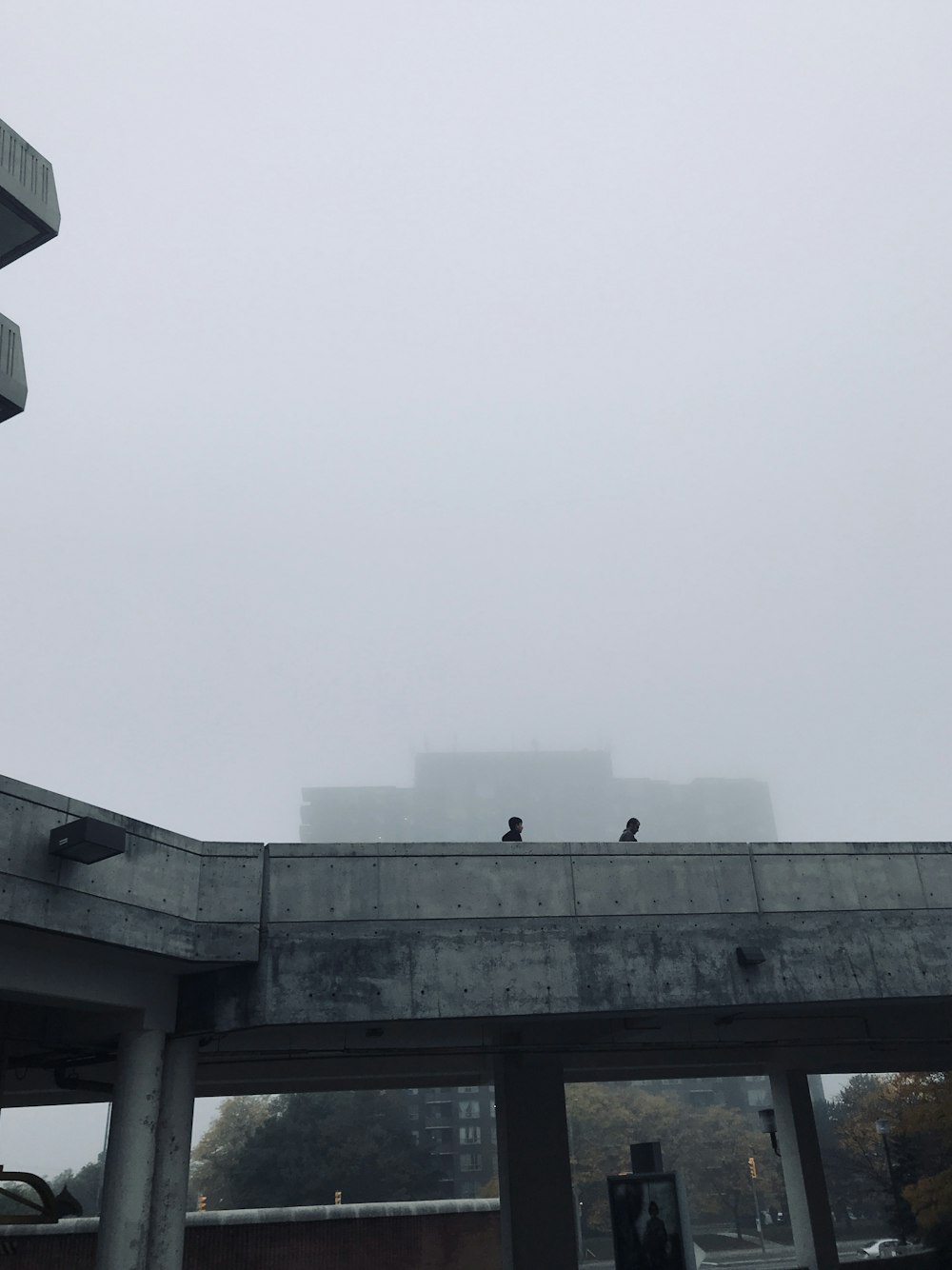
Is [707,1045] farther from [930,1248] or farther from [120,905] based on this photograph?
[930,1248]

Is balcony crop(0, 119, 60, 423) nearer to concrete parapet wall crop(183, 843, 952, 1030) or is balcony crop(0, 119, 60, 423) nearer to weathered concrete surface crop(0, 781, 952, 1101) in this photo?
weathered concrete surface crop(0, 781, 952, 1101)

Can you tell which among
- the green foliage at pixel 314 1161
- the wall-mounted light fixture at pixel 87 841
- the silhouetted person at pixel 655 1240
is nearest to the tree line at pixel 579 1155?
the green foliage at pixel 314 1161

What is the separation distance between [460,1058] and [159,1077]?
1105 centimetres

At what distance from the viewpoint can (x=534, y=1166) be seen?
73.5 feet

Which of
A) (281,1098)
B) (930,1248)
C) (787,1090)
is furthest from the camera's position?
(281,1098)

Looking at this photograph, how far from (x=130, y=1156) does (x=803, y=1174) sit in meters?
23.4

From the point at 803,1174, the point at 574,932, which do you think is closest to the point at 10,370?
the point at 574,932

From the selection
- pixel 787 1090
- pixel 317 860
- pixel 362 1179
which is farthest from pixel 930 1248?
pixel 362 1179

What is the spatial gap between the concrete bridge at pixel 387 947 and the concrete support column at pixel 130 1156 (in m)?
0.03

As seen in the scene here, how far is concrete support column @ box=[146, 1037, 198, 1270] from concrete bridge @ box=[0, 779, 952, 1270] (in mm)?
33

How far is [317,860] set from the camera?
55.6 feet

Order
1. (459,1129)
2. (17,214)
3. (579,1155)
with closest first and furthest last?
(17,214) → (579,1155) → (459,1129)

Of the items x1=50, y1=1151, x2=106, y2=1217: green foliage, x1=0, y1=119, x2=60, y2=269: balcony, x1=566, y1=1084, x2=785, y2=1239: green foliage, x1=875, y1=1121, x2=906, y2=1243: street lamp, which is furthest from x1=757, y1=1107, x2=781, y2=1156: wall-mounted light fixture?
x1=50, y1=1151, x2=106, y2=1217: green foliage

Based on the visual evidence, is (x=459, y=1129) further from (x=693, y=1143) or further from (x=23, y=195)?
(x=23, y=195)
